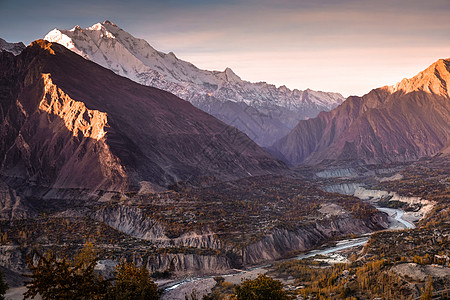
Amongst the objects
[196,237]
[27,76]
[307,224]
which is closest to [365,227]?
[307,224]

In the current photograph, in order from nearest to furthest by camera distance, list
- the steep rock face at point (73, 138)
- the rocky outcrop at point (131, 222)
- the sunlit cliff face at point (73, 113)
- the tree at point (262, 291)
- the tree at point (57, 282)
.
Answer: the tree at point (57, 282) < the tree at point (262, 291) < the rocky outcrop at point (131, 222) < the steep rock face at point (73, 138) < the sunlit cliff face at point (73, 113)

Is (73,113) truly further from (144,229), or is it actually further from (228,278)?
(228,278)

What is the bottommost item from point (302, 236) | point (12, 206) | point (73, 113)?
point (302, 236)

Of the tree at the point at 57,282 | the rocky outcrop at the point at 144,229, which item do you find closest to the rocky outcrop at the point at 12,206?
the rocky outcrop at the point at 144,229

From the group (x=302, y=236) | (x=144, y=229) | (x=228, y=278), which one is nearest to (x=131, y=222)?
(x=144, y=229)

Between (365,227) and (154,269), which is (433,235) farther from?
(154,269)

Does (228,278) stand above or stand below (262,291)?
below

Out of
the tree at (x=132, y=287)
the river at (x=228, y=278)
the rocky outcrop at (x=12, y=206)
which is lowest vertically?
the river at (x=228, y=278)

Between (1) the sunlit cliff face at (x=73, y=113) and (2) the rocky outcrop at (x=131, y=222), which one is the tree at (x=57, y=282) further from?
(1) the sunlit cliff face at (x=73, y=113)

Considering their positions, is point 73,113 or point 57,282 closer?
point 57,282
